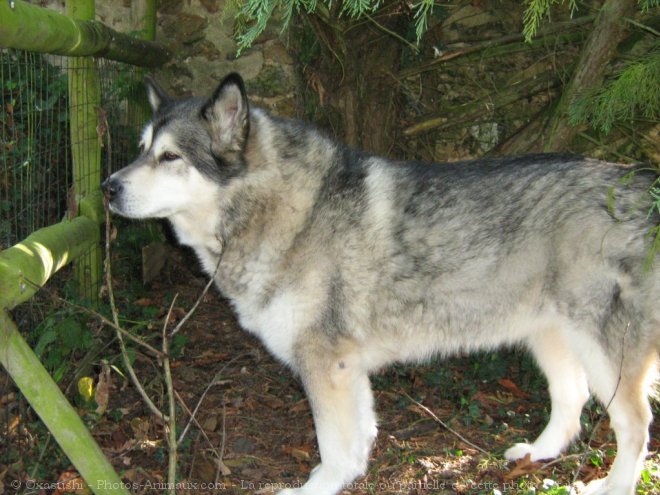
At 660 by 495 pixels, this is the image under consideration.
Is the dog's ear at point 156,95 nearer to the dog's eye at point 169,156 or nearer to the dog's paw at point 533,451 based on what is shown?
the dog's eye at point 169,156

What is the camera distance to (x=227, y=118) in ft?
10.8

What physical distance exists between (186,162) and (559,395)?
2319mm

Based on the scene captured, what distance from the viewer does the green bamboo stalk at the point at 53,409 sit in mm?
2674

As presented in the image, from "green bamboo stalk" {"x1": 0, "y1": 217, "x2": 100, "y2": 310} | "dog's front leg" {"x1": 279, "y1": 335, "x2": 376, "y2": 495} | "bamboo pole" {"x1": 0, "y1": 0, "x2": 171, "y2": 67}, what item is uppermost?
"bamboo pole" {"x1": 0, "y1": 0, "x2": 171, "y2": 67}

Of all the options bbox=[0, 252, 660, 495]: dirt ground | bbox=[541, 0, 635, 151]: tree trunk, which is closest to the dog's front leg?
bbox=[0, 252, 660, 495]: dirt ground

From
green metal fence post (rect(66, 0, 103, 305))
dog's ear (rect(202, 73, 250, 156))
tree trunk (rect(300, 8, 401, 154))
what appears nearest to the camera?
dog's ear (rect(202, 73, 250, 156))

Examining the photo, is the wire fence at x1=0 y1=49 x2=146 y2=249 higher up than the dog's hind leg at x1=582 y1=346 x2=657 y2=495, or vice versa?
the wire fence at x1=0 y1=49 x2=146 y2=249

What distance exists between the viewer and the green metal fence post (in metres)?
4.10

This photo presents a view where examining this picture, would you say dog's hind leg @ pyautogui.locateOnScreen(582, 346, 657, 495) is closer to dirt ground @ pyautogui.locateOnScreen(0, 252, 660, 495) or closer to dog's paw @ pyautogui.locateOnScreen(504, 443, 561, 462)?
dirt ground @ pyautogui.locateOnScreen(0, 252, 660, 495)

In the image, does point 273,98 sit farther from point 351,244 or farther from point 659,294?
point 659,294

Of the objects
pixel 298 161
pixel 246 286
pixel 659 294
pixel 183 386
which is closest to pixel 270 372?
pixel 183 386

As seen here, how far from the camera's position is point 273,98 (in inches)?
231

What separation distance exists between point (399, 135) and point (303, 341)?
2901 millimetres

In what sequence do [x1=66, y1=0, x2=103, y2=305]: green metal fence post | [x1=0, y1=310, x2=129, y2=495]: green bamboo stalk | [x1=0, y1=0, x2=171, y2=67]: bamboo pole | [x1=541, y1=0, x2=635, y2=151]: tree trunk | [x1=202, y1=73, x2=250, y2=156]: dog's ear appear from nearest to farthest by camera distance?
[x1=0, y1=310, x2=129, y2=495]: green bamboo stalk → [x1=0, y1=0, x2=171, y2=67]: bamboo pole → [x1=202, y1=73, x2=250, y2=156]: dog's ear → [x1=66, y1=0, x2=103, y2=305]: green metal fence post → [x1=541, y1=0, x2=635, y2=151]: tree trunk
